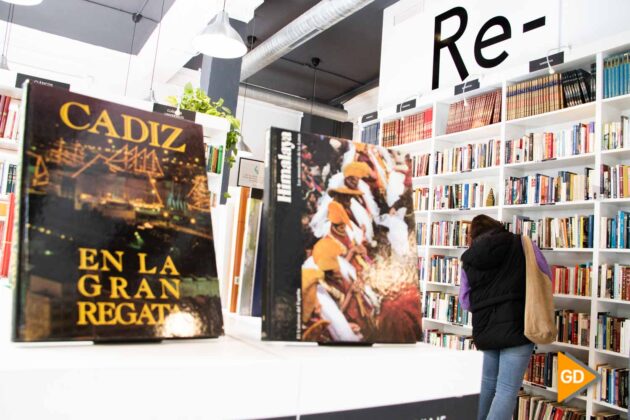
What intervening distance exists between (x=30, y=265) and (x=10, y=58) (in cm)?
886

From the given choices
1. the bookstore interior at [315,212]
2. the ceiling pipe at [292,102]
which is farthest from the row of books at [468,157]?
the ceiling pipe at [292,102]

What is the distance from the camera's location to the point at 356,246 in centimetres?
75

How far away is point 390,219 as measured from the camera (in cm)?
79

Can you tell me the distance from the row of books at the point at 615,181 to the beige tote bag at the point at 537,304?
3.15ft

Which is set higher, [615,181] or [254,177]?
[615,181]

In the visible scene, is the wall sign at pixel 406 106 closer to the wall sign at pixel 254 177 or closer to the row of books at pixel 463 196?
the row of books at pixel 463 196

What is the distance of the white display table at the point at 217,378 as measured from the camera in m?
0.47

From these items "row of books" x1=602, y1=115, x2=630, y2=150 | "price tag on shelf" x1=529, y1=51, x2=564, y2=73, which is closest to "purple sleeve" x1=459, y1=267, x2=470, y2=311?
"row of books" x1=602, y1=115, x2=630, y2=150

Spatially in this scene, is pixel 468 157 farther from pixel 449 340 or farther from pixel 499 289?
pixel 499 289

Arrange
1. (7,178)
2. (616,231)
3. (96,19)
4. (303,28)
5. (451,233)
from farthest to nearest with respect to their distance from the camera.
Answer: (96,19), (303,28), (451,233), (7,178), (616,231)

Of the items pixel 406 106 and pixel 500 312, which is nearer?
pixel 500 312

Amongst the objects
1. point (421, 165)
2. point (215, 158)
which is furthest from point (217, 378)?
point (421, 165)

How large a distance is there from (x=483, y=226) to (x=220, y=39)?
2.52 meters

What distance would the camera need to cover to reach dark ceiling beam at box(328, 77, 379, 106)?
8.11 metres
